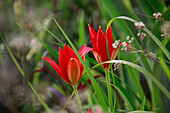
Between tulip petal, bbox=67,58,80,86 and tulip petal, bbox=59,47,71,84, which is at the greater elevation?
tulip petal, bbox=59,47,71,84

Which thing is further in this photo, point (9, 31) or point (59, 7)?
point (59, 7)

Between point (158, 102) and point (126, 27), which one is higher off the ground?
point (126, 27)

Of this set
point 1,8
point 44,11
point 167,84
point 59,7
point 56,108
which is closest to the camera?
point 167,84

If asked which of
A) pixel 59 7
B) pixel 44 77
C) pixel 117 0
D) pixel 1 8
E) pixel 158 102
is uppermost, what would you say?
pixel 1 8

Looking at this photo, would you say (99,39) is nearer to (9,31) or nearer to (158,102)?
(158,102)

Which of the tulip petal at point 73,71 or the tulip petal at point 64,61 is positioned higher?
the tulip petal at point 64,61

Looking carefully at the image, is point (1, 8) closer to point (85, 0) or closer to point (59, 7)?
point (59, 7)

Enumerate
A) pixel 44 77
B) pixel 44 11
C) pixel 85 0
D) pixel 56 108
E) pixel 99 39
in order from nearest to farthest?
pixel 99 39 → pixel 56 108 → pixel 44 77 → pixel 44 11 → pixel 85 0

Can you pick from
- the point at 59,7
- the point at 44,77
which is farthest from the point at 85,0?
the point at 44,77
